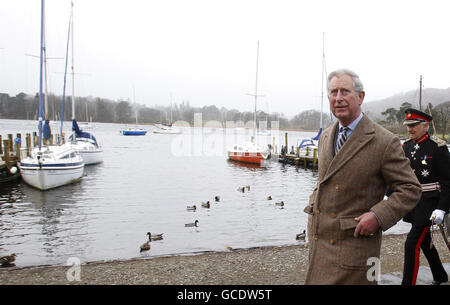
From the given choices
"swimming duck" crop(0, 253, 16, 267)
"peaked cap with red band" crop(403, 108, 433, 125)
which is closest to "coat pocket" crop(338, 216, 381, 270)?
"peaked cap with red band" crop(403, 108, 433, 125)

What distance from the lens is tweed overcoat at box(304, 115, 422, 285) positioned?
2.41 m

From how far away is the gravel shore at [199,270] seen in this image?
19.6 feet

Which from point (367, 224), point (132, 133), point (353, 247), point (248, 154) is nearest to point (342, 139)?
point (367, 224)

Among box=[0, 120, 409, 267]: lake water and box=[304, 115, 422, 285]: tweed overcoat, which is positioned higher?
box=[304, 115, 422, 285]: tweed overcoat

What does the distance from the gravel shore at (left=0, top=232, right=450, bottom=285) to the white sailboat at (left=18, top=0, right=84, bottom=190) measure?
1501cm

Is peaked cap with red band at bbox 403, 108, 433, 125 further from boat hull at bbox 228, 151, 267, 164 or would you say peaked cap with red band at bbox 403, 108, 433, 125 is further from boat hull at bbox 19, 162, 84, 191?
boat hull at bbox 228, 151, 267, 164

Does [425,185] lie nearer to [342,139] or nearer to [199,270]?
[342,139]

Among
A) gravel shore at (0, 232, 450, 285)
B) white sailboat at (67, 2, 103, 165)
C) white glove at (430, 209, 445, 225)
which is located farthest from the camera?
white sailboat at (67, 2, 103, 165)

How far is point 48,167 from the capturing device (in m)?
20.8

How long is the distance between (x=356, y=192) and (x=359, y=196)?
4 centimetres

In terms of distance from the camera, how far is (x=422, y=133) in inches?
175

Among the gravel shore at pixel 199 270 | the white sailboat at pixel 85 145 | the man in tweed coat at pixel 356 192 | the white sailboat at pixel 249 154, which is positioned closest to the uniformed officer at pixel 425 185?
the gravel shore at pixel 199 270
